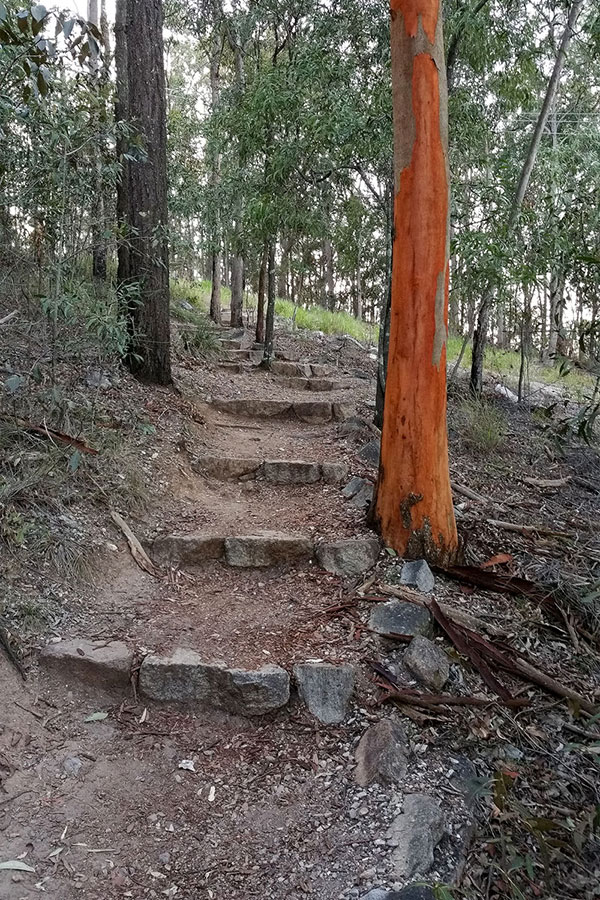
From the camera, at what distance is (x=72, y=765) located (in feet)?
8.25

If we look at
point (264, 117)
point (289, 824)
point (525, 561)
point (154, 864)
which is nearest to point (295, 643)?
point (289, 824)

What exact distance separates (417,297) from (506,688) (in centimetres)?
197

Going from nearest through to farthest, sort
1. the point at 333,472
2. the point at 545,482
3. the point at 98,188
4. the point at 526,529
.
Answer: the point at 526,529
the point at 98,188
the point at 333,472
the point at 545,482

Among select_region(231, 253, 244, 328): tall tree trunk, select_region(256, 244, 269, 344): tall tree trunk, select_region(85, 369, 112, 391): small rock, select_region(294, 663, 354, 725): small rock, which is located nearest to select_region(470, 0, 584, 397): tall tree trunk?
select_region(85, 369, 112, 391): small rock

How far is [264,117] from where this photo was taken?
239 inches

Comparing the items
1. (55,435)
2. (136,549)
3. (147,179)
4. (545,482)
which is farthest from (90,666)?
(147,179)

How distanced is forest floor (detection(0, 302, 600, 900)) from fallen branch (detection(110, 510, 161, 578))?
0.16 ft

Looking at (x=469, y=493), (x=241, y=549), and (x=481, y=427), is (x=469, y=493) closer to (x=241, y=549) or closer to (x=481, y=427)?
(x=481, y=427)

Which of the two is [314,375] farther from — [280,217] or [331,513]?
[331,513]

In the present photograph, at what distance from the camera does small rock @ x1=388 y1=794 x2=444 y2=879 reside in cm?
205

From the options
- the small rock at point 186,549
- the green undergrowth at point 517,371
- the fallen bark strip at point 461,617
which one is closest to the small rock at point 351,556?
the fallen bark strip at point 461,617

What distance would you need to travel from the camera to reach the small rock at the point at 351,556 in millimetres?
3621

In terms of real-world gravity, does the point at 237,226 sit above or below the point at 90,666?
above

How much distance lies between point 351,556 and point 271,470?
1.53 m
